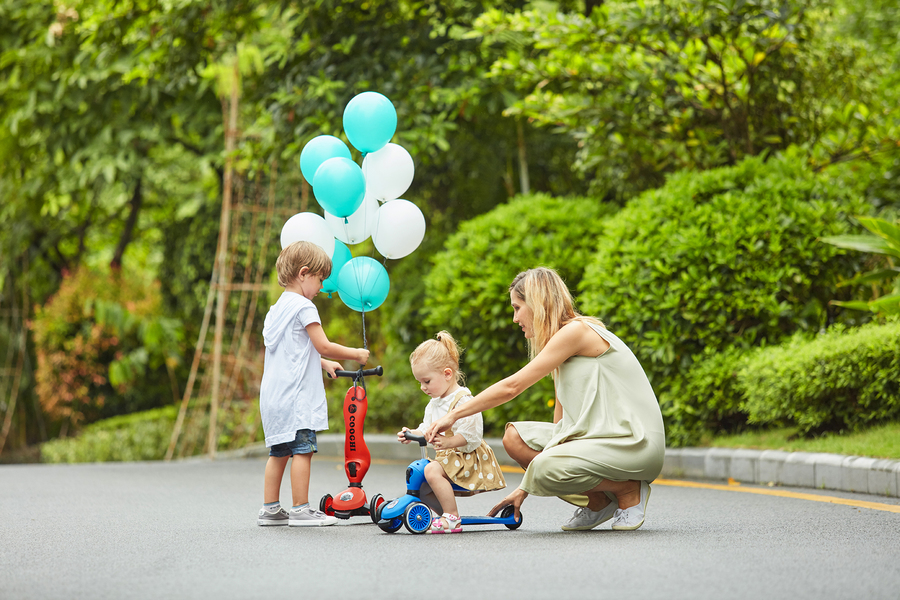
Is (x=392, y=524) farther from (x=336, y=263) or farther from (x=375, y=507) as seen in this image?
(x=336, y=263)

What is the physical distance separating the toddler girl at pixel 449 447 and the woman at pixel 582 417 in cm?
17

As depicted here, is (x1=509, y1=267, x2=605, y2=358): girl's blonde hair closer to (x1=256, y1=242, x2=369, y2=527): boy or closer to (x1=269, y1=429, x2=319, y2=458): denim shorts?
(x1=256, y1=242, x2=369, y2=527): boy

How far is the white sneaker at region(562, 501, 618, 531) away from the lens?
4820mm

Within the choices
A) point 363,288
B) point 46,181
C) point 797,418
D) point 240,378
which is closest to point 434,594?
point 363,288

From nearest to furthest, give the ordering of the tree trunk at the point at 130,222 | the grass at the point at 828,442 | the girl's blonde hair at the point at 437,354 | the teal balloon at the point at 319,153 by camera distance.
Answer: the girl's blonde hair at the point at 437,354
the teal balloon at the point at 319,153
the grass at the point at 828,442
the tree trunk at the point at 130,222

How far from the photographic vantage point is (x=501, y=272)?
8906mm

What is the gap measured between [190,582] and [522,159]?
8.77m

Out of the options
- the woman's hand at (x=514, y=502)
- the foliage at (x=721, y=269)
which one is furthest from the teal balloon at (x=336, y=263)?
the foliage at (x=721, y=269)

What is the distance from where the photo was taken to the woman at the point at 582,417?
458 cm

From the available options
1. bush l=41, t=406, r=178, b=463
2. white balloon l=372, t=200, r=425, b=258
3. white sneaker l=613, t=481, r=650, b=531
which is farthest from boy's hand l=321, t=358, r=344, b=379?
bush l=41, t=406, r=178, b=463

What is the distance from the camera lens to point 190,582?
3.66m

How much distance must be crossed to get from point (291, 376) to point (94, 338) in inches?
424

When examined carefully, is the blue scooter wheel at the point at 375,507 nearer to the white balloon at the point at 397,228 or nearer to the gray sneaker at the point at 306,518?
the gray sneaker at the point at 306,518

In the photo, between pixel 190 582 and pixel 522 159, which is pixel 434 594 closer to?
pixel 190 582
